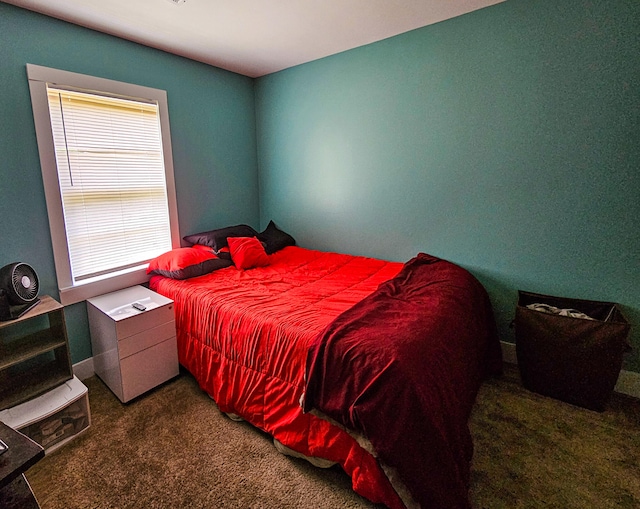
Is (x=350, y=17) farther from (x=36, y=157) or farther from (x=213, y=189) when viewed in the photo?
(x=36, y=157)

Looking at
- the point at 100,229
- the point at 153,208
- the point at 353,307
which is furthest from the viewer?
the point at 153,208

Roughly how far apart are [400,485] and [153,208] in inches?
106

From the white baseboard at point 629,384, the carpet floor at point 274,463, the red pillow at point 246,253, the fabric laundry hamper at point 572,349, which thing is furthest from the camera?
the red pillow at point 246,253

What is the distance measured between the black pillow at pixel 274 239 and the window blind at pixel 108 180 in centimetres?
95

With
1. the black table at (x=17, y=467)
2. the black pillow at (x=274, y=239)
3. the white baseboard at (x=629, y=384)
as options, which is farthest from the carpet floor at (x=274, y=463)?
the black pillow at (x=274, y=239)

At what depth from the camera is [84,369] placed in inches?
97.6

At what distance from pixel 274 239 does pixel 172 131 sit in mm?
1369

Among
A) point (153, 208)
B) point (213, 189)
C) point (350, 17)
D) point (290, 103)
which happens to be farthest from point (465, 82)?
point (153, 208)

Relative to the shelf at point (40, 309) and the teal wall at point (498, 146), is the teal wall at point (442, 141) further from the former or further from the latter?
the shelf at point (40, 309)

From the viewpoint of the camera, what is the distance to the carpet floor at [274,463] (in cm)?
153

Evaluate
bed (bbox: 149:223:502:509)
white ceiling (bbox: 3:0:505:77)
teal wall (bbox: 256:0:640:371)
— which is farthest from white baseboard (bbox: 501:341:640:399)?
white ceiling (bbox: 3:0:505:77)

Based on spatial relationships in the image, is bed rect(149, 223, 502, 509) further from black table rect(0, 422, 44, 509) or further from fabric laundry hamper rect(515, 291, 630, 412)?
black table rect(0, 422, 44, 509)

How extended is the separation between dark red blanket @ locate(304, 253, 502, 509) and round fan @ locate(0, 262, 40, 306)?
1.69 meters

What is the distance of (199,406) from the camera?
7.16 feet
